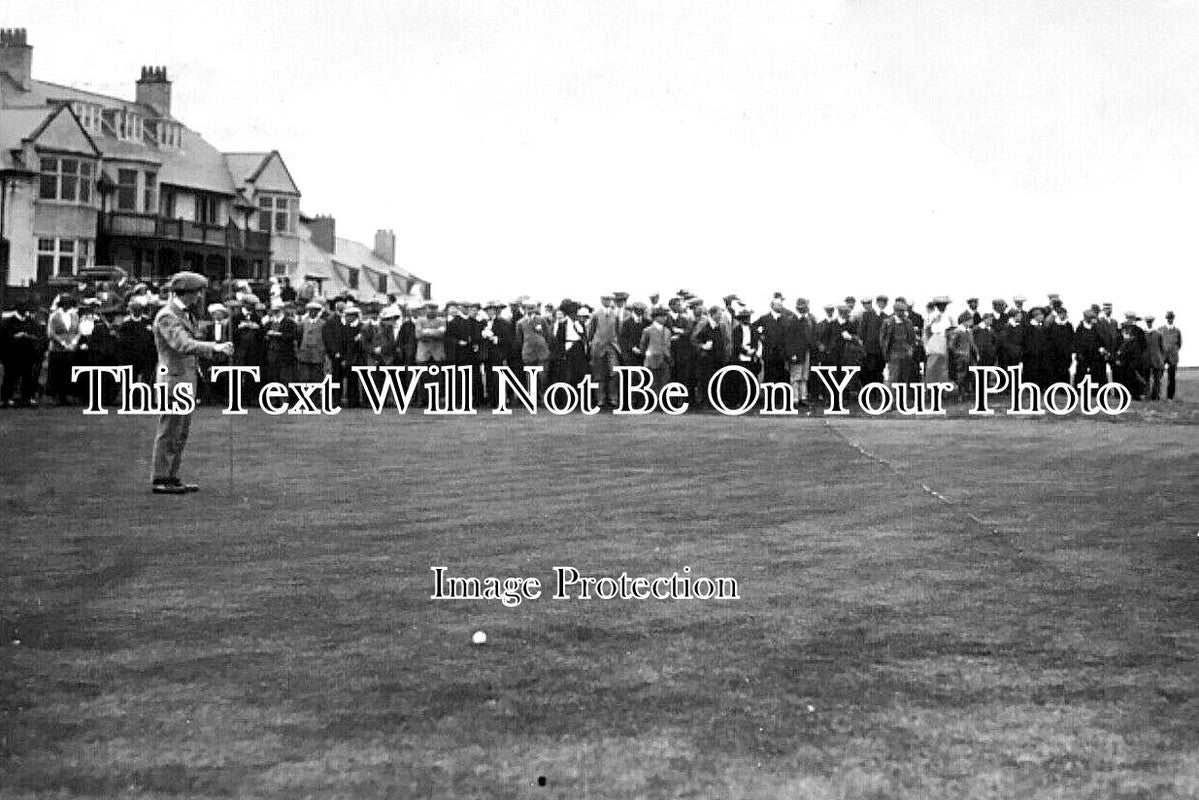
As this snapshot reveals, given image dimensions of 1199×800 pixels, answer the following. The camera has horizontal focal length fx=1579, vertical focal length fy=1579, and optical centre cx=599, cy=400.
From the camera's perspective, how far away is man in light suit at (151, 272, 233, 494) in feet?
42.2

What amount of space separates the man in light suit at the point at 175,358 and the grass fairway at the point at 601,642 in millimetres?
276

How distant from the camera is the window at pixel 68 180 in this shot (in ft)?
91.1

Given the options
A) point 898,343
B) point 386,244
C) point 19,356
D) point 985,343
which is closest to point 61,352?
point 19,356

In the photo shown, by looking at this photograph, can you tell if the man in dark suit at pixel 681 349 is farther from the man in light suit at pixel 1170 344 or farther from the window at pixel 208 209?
the man in light suit at pixel 1170 344

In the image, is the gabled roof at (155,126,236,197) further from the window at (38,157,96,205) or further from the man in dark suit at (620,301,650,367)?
the man in dark suit at (620,301,650,367)

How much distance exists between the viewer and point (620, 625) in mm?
7523

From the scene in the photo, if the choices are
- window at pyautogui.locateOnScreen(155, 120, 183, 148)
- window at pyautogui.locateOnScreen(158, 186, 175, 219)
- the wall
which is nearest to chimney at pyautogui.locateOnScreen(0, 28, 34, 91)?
window at pyautogui.locateOnScreen(155, 120, 183, 148)

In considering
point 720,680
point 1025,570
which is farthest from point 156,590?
point 1025,570

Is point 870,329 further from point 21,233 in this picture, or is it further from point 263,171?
point 21,233

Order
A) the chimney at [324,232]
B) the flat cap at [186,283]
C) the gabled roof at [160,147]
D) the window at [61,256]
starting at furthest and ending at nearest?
the window at [61,256] → the chimney at [324,232] → the gabled roof at [160,147] → the flat cap at [186,283]

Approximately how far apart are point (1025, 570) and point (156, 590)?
4.87m

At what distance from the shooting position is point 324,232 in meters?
25.8

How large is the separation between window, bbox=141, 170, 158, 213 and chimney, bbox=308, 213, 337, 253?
490 centimetres

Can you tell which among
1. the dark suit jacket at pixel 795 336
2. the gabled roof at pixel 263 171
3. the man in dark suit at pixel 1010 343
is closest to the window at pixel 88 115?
the gabled roof at pixel 263 171
